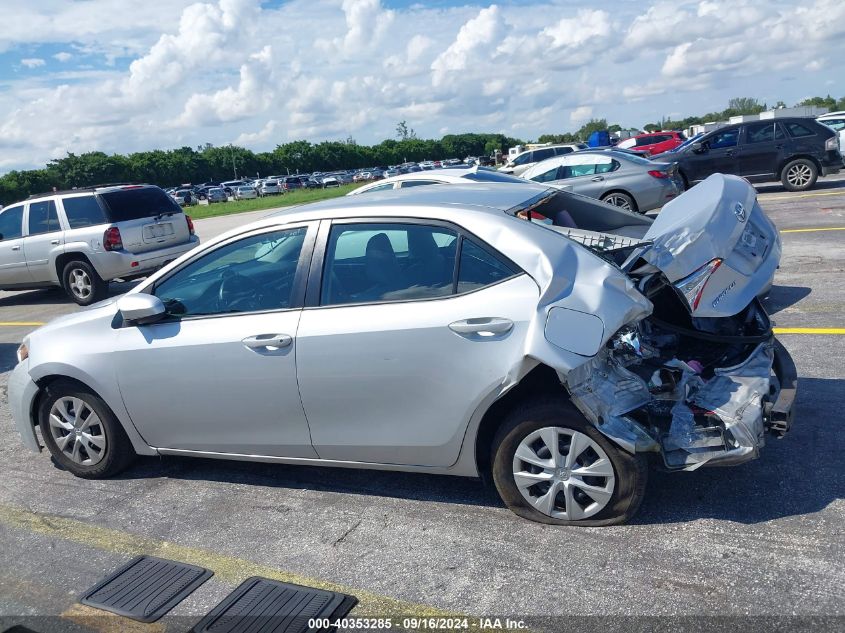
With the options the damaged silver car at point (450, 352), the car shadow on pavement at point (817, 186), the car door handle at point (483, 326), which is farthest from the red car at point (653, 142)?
the car door handle at point (483, 326)

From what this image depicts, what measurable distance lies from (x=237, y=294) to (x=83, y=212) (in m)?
8.74

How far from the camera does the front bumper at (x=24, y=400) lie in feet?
15.9

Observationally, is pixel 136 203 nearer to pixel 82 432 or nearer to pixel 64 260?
pixel 64 260

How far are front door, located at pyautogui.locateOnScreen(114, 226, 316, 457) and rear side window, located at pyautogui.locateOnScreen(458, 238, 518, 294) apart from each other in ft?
3.00

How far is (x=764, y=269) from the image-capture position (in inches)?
165

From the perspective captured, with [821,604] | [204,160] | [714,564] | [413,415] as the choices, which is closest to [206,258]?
[413,415]

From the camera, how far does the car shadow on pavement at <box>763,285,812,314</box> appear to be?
24.2 feet

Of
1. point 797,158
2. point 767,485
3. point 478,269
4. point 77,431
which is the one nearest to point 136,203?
point 77,431

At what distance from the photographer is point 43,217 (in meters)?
12.1

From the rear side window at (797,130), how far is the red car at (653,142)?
15827 mm

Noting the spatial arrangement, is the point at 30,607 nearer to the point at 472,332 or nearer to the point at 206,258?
the point at 206,258

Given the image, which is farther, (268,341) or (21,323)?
(21,323)

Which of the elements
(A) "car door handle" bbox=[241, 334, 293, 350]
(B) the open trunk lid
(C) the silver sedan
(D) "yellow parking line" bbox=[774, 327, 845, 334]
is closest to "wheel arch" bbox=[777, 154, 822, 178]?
(C) the silver sedan

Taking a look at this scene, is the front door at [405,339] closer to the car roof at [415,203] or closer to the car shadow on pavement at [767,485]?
the car roof at [415,203]
